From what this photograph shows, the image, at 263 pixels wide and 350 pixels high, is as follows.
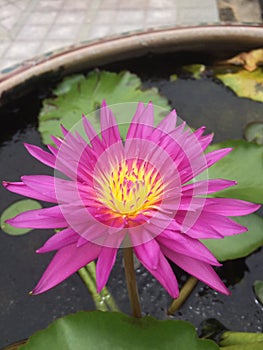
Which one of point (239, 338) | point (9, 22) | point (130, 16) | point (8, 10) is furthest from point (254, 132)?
point (8, 10)

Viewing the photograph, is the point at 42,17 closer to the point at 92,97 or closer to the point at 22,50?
the point at 22,50

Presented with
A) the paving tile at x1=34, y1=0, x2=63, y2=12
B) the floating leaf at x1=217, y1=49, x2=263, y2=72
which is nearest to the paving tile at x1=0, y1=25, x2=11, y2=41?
the paving tile at x1=34, y1=0, x2=63, y2=12

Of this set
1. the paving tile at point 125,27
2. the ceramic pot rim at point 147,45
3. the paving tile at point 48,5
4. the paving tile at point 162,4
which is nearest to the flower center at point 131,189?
the ceramic pot rim at point 147,45

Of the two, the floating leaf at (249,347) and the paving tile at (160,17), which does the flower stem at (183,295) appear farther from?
the paving tile at (160,17)

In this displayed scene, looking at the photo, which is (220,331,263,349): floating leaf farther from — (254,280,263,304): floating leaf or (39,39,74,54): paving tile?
(39,39,74,54): paving tile

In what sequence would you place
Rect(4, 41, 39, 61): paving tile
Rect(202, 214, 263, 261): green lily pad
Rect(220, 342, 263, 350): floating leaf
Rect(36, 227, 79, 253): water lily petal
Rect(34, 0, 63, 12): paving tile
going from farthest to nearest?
Rect(34, 0, 63, 12): paving tile, Rect(4, 41, 39, 61): paving tile, Rect(202, 214, 263, 261): green lily pad, Rect(220, 342, 263, 350): floating leaf, Rect(36, 227, 79, 253): water lily petal

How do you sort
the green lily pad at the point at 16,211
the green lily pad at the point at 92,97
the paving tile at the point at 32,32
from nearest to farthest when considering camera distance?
the green lily pad at the point at 16,211
the green lily pad at the point at 92,97
the paving tile at the point at 32,32
